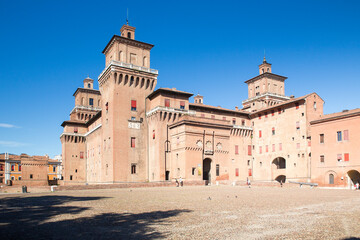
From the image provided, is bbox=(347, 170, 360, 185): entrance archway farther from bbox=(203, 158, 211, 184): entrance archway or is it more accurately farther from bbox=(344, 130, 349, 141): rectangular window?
bbox=(203, 158, 211, 184): entrance archway

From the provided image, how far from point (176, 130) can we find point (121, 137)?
28.9 ft

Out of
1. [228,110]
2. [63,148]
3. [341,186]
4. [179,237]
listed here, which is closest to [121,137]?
[228,110]

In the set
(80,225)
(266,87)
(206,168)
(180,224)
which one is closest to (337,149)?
(206,168)

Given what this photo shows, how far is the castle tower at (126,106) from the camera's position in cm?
4947

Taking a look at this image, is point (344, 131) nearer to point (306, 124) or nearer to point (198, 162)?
point (306, 124)

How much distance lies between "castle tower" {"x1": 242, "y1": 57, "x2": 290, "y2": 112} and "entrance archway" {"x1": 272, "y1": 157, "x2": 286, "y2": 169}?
15729 mm

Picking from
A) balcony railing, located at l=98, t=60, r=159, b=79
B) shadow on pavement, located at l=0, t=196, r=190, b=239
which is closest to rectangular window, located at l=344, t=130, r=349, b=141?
balcony railing, located at l=98, t=60, r=159, b=79

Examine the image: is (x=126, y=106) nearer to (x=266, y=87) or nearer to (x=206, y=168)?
(x=206, y=168)

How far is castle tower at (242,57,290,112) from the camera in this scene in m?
75.2

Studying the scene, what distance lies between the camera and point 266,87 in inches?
2990

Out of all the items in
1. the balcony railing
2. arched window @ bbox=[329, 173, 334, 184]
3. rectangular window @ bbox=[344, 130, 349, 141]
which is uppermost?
the balcony railing

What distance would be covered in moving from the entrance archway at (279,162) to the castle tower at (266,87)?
1573 cm

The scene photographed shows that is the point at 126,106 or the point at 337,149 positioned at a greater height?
the point at 126,106

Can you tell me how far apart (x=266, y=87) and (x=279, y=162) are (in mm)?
22014
